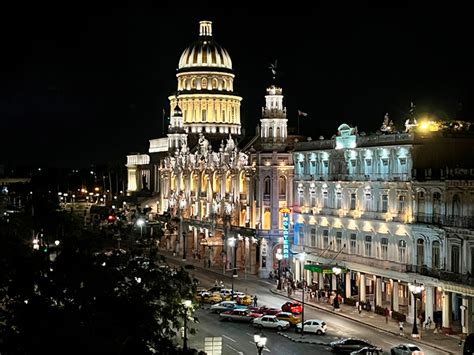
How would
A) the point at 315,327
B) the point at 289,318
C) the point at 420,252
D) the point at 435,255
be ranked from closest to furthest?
the point at 315,327 → the point at 289,318 → the point at 435,255 → the point at 420,252

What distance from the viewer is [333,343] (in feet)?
178

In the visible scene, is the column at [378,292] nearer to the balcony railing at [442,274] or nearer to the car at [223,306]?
the balcony railing at [442,274]

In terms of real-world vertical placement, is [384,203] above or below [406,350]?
above

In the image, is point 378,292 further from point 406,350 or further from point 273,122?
point 273,122

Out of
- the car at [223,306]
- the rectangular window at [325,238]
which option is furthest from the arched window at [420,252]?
the rectangular window at [325,238]

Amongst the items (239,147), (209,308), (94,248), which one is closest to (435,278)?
(209,308)

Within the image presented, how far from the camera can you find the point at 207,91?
152500mm

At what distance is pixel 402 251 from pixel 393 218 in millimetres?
2731

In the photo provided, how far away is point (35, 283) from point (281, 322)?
36.8 meters

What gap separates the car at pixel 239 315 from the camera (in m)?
65.0

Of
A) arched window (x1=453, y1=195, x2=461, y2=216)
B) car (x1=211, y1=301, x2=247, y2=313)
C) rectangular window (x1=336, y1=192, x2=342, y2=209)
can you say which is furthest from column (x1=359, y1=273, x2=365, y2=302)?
arched window (x1=453, y1=195, x2=461, y2=216)

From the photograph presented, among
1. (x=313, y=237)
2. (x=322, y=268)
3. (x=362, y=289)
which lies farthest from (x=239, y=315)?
(x=313, y=237)

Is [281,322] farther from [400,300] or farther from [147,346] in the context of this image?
[147,346]

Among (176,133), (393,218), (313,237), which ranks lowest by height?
(313,237)
